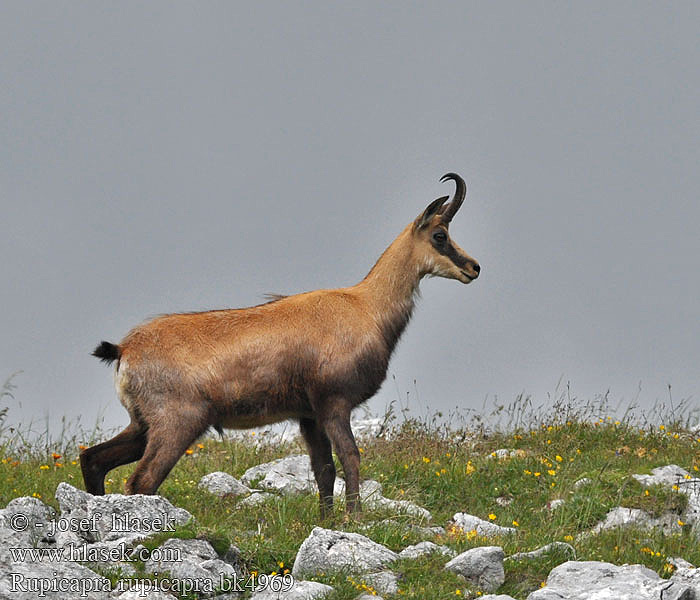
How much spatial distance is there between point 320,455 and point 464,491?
7.04ft

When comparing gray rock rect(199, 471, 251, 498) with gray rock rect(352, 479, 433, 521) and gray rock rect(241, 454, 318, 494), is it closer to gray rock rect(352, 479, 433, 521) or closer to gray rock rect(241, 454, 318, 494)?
gray rock rect(241, 454, 318, 494)

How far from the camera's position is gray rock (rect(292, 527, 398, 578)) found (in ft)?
24.0

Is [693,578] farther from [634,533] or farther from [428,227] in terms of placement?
[428,227]

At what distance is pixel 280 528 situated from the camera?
28.4 feet

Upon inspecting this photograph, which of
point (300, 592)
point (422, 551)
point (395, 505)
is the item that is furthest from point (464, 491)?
point (300, 592)

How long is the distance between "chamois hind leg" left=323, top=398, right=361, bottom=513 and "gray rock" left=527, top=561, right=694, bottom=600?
265cm

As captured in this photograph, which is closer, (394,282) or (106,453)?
(106,453)

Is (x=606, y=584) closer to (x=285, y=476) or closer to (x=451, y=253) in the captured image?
(x=451, y=253)

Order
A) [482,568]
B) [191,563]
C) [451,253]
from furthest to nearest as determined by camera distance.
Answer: [451,253] → [482,568] → [191,563]

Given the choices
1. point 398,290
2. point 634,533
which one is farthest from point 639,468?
point 398,290

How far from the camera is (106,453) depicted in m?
9.29

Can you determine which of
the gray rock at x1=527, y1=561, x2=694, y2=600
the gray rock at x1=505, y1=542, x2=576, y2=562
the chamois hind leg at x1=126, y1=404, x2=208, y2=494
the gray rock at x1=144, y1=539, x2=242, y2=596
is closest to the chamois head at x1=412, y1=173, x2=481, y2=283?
the chamois hind leg at x1=126, y1=404, x2=208, y2=494

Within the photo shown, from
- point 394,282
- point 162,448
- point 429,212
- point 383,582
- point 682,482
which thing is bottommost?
point 383,582

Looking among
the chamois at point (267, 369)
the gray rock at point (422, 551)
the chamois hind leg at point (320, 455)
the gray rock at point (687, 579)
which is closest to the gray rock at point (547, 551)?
the gray rock at point (422, 551)
